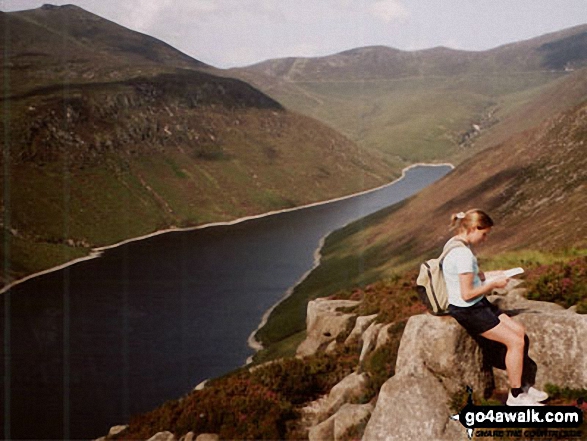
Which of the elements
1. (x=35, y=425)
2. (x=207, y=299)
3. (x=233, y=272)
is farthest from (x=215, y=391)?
(x=233, y=272)

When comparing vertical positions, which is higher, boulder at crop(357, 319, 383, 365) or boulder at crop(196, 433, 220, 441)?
boulder at crop(357, 319, 383, 365)

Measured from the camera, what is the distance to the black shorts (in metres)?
13.5

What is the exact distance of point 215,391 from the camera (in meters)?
28.4

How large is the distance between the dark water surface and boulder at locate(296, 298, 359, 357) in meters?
35.6

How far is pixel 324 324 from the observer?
1649 inches

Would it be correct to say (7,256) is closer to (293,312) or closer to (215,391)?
(293,312)

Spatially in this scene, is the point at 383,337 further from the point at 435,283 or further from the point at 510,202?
the point at 510,202

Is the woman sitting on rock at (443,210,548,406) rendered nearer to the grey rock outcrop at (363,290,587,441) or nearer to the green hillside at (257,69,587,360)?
the grey rock outcrop at (363,290,587,441)

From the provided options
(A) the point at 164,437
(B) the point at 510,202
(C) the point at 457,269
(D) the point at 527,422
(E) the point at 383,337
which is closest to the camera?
(D) the point at 527,422

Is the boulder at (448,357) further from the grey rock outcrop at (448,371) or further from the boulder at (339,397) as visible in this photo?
the boulder at (339,397)

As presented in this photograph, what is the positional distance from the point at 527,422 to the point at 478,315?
2.63 metres

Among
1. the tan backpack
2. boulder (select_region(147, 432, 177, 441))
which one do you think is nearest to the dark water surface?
boulder (select_region(147, 432, 177, 441))

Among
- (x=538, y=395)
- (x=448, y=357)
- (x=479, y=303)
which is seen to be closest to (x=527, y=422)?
(x=538, y=395)

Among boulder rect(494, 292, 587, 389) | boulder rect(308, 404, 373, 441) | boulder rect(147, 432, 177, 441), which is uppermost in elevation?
boulder rect(494, 292, 587, 389)
